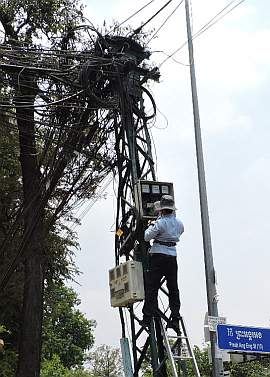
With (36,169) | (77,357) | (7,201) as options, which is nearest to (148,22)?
(36,169)

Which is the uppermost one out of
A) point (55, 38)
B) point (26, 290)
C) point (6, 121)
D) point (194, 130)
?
point (55, 38)

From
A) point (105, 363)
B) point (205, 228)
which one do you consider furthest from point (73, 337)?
point (205, 228)

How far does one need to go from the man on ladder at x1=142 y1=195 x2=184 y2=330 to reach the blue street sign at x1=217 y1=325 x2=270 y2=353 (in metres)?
0.58

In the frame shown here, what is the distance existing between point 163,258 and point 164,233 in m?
0.31

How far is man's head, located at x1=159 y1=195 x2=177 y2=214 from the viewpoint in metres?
8.07

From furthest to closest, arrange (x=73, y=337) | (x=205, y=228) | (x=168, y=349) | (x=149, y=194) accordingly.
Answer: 1. (x=73, y=337)
2. (x=205, y=228)
3. (x=149, y=194)
4. (x=168, y=349)

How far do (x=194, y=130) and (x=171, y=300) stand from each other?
287cm

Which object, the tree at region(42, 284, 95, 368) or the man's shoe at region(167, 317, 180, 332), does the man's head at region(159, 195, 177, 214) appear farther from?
the tree at region(42, 284, 95, 368)

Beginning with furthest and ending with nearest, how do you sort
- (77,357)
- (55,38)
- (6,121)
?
(77,357) → (55,38) → (6,121)

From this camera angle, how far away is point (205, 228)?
909 cm

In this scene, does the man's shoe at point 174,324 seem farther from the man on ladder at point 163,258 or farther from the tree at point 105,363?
the tree at point 105,363

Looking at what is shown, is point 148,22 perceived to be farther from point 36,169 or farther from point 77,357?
point 77,357

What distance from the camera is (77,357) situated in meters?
35.8

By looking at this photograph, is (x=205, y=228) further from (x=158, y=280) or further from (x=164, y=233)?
(x=158, y=280)
